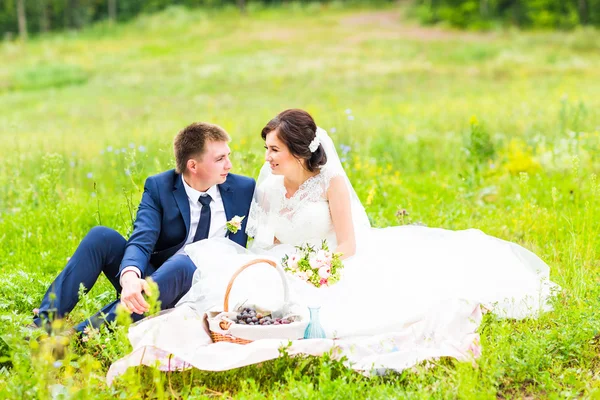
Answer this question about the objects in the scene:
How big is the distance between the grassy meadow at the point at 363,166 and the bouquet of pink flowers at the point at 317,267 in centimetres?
50

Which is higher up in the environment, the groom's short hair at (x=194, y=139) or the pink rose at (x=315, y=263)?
the groom's short hair at (x=194, y=139)

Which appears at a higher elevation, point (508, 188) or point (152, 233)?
point (152, 233)

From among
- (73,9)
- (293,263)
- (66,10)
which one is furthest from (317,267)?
(66,10)

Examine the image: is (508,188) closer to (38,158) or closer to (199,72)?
(38,158)

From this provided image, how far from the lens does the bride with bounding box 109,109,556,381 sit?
3.82 meters

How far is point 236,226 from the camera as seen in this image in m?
4.76

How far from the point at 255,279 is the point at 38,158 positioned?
5.83 m

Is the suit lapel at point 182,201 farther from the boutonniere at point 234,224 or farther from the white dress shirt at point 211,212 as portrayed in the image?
the boutonniere at point 234,224

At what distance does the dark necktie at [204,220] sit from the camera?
4816 millimetres

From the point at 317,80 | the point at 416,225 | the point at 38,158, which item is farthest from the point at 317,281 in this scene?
the point at 317,80

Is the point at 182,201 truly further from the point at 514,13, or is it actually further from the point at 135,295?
the point at 514,13

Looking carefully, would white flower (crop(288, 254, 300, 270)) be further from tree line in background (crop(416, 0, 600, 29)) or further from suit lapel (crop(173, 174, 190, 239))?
tree line in background (crop(416, 0, 600, 29))

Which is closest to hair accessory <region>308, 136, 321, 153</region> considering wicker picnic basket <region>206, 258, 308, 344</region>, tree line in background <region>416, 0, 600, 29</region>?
wicker picnic basket <region>206, 258, 308, 344</region>

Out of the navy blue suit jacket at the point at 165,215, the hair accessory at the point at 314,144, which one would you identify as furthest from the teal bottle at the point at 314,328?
the hair accessory at the point at 314,144
